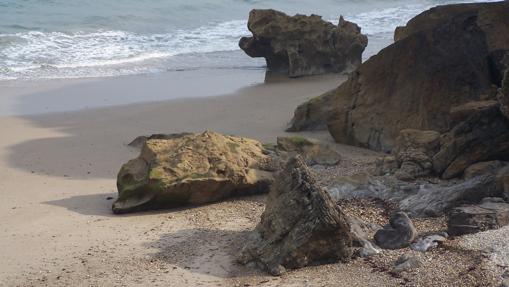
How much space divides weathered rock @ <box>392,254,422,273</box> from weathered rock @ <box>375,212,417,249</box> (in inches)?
11.3

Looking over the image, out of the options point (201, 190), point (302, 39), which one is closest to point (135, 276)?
point (201, 190)

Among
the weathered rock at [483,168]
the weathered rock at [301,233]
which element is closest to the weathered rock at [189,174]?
the weathered rock at [301,233]

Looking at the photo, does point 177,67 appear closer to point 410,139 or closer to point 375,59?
point 375,59

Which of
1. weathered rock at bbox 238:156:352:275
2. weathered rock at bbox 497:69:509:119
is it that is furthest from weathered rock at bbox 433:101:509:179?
weathered rock at bbox 238:156:352:275

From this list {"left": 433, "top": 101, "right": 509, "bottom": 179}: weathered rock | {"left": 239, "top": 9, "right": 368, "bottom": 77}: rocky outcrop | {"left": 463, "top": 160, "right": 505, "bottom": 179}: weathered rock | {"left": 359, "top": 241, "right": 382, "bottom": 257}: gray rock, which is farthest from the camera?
{"left": 239, "top": 9, "right": 368, "bottom": 77}: rocky outcrop

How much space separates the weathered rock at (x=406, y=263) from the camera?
4.79 metres

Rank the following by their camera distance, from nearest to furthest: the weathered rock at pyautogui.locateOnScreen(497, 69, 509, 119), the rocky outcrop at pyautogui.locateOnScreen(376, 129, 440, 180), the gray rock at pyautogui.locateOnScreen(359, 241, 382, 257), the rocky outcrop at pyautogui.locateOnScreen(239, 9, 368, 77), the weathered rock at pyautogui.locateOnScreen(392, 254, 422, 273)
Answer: the weathered rock at pyautogui.locateOnScreen(392, 254, 422, 273) < the gray rock at pyautogui.locateOnScreen(359, 241, 382, 257) < the weathered rock at pyautogui.locateOnScreen(497, 69, 509, 119) < the rocky outcrop at pyautogui.locateOnScreen(376, 129, 440, 180) < the rocky outcrop at pyautogui.locateOnScreen(239, 9, 368, 77)

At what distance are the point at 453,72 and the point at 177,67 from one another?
8513 mm

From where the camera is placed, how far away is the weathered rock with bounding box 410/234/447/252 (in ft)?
16.7

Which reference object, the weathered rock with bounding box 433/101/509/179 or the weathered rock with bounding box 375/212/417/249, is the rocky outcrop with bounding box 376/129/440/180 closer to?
the weathered rock with bounding box 433/101/509/179

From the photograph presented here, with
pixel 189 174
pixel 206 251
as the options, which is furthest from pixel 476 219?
pixel 189 174

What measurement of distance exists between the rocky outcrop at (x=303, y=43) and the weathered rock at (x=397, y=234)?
379 inches

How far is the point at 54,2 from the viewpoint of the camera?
23781 millimetres

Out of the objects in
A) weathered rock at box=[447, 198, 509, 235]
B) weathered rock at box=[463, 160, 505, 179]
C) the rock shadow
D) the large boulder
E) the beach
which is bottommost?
the beach
